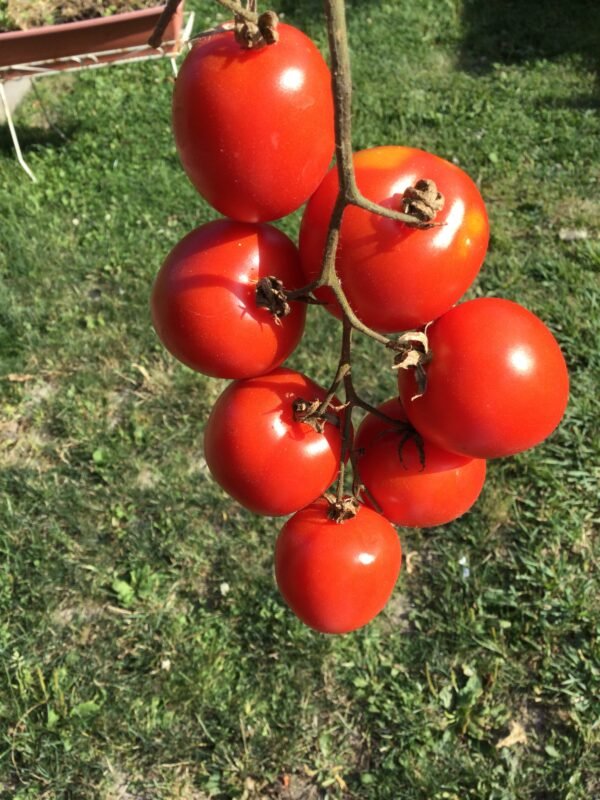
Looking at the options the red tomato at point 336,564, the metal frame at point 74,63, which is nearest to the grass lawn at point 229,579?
the metal frame at point 74,63

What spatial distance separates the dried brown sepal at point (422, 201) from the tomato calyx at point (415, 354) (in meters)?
0.13

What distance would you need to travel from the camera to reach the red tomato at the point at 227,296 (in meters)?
0.78

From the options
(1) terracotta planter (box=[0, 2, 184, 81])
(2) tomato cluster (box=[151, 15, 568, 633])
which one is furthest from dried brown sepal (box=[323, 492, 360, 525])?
(1) terracotta planter (box=[0, 2, 184, 81])

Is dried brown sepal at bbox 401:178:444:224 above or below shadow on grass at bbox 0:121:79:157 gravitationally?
above

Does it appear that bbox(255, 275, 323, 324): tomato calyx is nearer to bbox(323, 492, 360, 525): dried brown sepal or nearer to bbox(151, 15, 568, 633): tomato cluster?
bbox(151, 15, 568, 633): tomato cluster

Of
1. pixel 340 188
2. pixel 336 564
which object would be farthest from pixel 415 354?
pixel 336 564

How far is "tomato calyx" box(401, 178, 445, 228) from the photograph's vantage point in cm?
69

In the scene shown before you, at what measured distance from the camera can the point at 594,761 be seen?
184 cm

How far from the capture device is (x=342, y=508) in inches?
37.8

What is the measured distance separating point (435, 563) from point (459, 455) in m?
1.36

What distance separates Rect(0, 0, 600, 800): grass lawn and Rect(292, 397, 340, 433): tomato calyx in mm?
1345

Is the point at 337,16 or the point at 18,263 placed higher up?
the point at 337,16

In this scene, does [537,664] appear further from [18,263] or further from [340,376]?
[18,263]

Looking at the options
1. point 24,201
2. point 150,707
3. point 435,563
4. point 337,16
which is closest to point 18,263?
point 24,201
